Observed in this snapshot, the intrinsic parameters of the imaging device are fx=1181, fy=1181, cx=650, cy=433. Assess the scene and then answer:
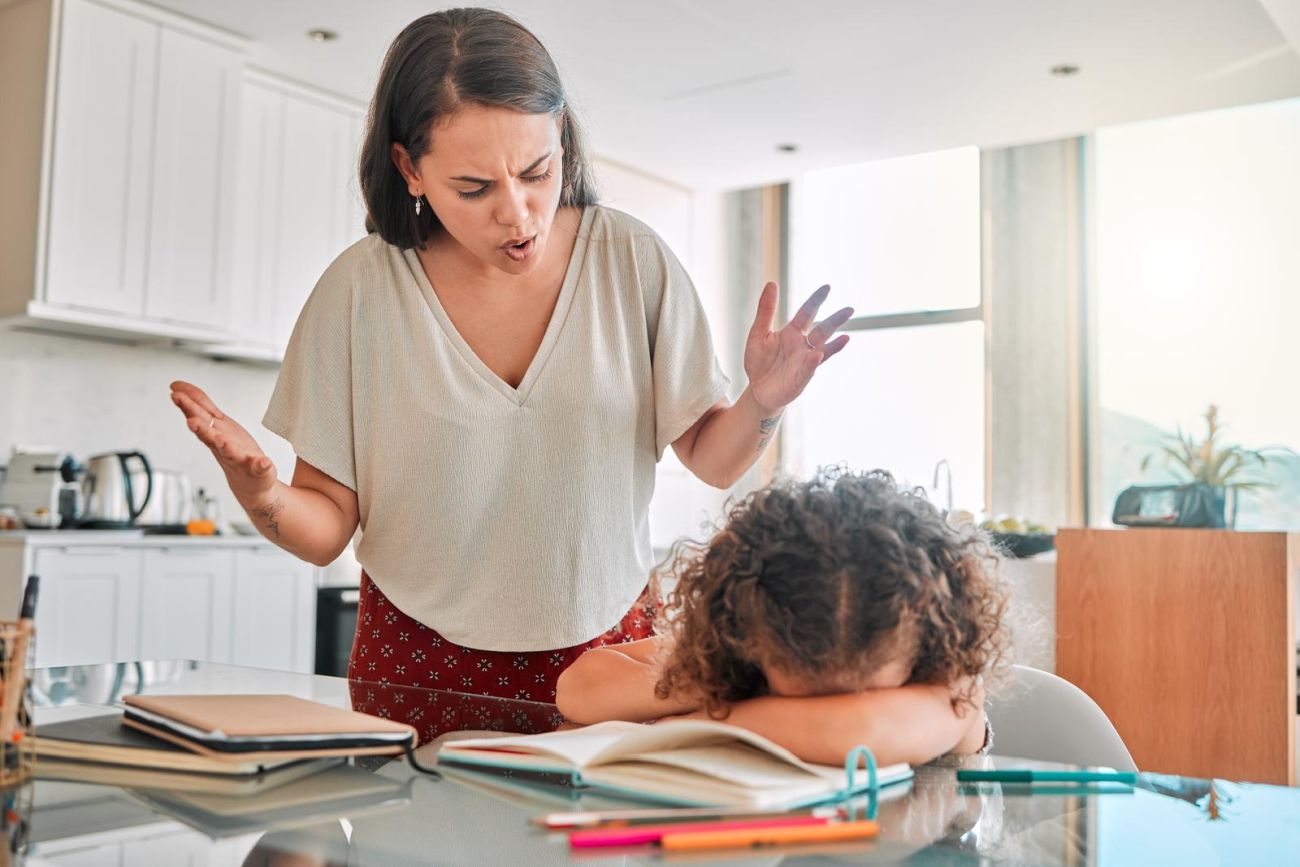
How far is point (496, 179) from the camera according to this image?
1.25 meters

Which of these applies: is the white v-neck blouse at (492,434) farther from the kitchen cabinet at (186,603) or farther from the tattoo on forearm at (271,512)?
the kitchen cabinet at (186,603)

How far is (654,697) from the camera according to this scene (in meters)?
0.90

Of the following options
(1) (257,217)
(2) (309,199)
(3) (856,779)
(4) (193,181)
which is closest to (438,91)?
(3) (856,779)

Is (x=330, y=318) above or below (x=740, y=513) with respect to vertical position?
above

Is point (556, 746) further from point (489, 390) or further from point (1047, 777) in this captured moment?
point (489, 390)

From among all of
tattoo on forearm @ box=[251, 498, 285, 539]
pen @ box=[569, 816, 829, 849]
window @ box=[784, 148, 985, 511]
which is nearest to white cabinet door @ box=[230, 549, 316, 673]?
window @ box=[784, 148, 985, 511]

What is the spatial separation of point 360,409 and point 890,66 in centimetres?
403

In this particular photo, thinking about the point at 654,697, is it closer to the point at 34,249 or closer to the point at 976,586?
the point at 976,586

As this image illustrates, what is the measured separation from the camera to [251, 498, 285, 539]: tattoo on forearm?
48.3 inches

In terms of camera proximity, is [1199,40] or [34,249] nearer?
[34,249]

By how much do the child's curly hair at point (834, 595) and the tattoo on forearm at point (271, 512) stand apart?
0.55 metres

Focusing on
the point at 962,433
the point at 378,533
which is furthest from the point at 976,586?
the point at 962,433

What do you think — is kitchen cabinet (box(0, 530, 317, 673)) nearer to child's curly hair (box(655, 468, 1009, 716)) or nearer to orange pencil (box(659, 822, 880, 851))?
child's curly hair (box(655, 468, 1009, 716))

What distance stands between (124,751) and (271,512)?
0.48m
